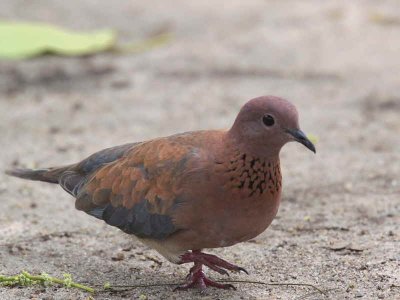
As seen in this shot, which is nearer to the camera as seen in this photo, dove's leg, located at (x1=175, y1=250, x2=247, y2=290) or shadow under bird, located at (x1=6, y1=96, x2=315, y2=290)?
shadow under bird, located at (x1=6, y1=96, x2=315, y2=290)

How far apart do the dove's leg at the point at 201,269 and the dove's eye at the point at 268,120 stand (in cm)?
68

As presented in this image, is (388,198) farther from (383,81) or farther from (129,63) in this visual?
(129,63)

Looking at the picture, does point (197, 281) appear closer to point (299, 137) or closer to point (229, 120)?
point (299, 137)

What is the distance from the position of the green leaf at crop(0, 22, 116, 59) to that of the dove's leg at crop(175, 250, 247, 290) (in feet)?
14.7

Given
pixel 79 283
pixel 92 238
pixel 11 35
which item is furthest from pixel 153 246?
pixel 11 35

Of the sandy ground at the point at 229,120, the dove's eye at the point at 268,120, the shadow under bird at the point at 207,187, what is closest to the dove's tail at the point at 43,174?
the sandy ground at the point at 229,120

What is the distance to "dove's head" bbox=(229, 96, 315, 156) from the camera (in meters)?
3.86

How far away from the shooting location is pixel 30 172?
491 cm

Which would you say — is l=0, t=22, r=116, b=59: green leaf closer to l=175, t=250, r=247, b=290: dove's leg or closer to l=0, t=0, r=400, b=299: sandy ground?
l=0, t=0, r=400, b=299: sandy ground

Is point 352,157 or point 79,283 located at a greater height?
point 352,157

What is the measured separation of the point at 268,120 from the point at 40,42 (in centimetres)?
477

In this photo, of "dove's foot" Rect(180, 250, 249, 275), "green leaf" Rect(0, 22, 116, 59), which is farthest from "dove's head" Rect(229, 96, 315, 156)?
"green leaf" Rect(0, 22, 116, 59)

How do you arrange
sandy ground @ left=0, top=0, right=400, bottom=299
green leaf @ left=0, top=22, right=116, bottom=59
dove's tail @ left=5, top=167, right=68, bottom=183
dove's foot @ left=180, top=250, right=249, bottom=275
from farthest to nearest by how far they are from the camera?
green leaf @ left=0, top=22, right=116, bottom=59 → dove's tail @ left=5, top=167, right=68, bottom=183 → sandy ground @ left=0, top=0, right=400, bottom=299 → dove's foot @ left=180, top=250, right=249, bottom=275

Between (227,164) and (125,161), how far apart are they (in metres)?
0.69
